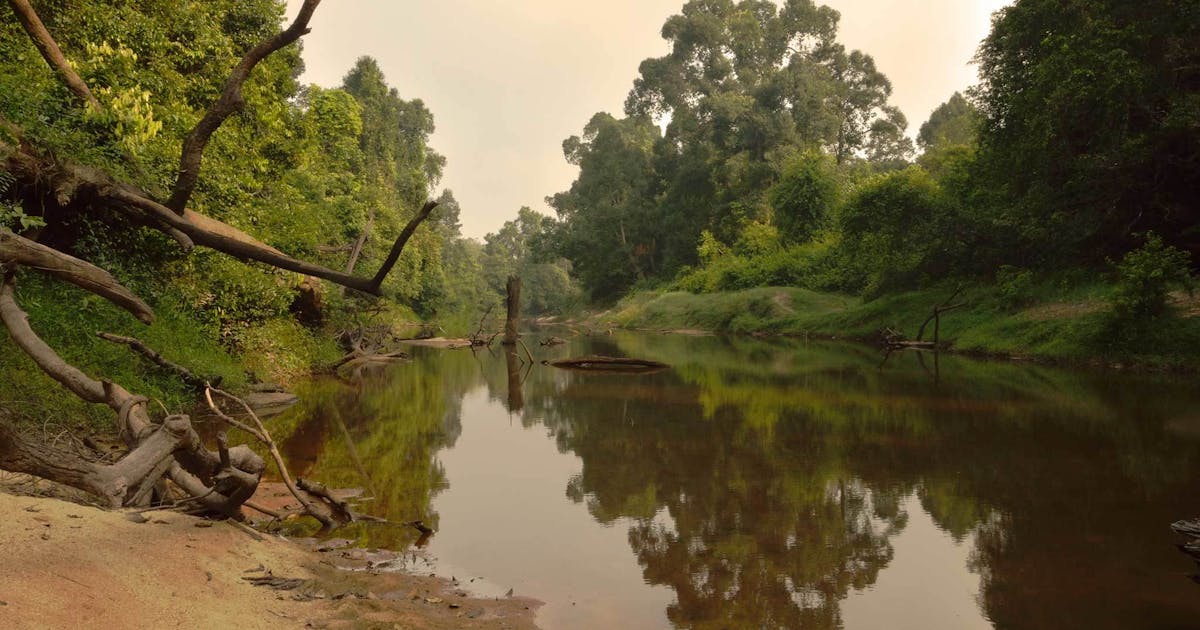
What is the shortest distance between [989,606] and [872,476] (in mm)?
4246

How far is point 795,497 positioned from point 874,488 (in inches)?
49.4

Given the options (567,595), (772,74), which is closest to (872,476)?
(567,595)

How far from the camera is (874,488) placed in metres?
9.57

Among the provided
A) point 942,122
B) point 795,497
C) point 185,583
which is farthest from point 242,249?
point 942,122

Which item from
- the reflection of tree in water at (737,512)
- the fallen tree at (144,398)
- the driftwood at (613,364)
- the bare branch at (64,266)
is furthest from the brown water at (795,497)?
the driftwood at (613,364)

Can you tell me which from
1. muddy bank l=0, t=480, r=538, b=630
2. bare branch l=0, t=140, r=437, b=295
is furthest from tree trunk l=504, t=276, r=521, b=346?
muddy bank l=0, t=480, r=538, b=630

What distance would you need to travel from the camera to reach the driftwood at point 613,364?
2499 cm

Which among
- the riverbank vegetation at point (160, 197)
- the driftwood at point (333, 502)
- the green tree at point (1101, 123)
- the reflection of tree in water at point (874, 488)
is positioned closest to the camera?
the reflection of tree in water at point (874, 488)

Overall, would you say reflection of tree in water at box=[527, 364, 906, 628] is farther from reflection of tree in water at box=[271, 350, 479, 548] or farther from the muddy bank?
reflection of tree in water at box=[271, 350, 479, 548]

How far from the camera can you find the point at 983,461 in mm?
11016

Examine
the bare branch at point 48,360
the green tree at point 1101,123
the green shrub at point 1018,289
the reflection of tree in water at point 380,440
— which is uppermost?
the green tree at point 1101,123

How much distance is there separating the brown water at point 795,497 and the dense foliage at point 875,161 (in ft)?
31.0

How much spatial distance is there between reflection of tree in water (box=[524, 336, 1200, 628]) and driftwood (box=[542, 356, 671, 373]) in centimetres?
564

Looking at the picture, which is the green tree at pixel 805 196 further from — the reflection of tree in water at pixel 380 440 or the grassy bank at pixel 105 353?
the grassy bank at pixel 105 353
